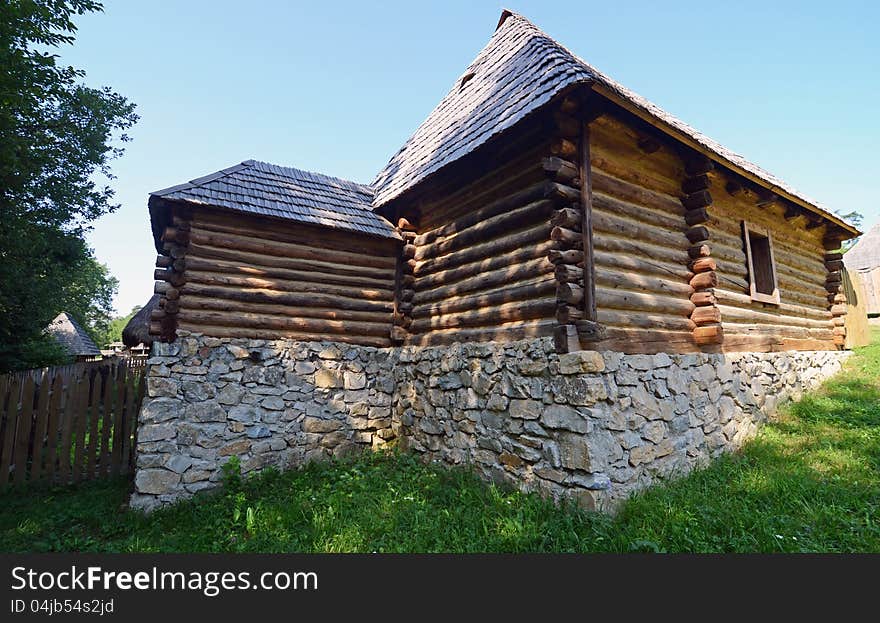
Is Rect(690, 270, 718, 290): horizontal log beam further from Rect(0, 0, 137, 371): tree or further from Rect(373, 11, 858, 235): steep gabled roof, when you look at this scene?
Rect(0, 0, 137, 371): tree

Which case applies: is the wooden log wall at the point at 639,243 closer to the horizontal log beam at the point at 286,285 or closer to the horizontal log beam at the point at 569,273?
the horizontal log beam at the point at 569,273

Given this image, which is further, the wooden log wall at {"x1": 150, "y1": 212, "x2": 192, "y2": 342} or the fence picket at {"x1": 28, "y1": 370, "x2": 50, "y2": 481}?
the fence picket at {"x1": 28, "y1": 370, "x2": 50, "y2": 481}

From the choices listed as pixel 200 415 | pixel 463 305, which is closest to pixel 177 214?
pixel 200 415

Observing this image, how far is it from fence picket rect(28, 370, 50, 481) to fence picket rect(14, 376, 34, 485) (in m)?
0.09

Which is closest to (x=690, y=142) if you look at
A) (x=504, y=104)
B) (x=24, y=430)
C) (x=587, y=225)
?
(x=587, y=225)

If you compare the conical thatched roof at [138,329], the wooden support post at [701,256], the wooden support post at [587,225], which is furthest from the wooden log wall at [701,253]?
the conical thatched roof at [138,329]

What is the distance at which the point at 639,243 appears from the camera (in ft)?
18.6

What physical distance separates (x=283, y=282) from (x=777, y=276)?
9.31m

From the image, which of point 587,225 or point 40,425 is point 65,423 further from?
point 587,225

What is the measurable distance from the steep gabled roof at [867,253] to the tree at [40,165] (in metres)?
32.9

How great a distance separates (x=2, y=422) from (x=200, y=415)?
10.7ft

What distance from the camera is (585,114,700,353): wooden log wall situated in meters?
5.22

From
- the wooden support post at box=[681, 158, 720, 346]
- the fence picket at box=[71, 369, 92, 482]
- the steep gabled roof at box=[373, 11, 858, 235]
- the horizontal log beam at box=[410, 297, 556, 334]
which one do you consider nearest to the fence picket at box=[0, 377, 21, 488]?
the fence picket at box=[71, 369, 92, 482]

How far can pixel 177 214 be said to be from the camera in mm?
6359
